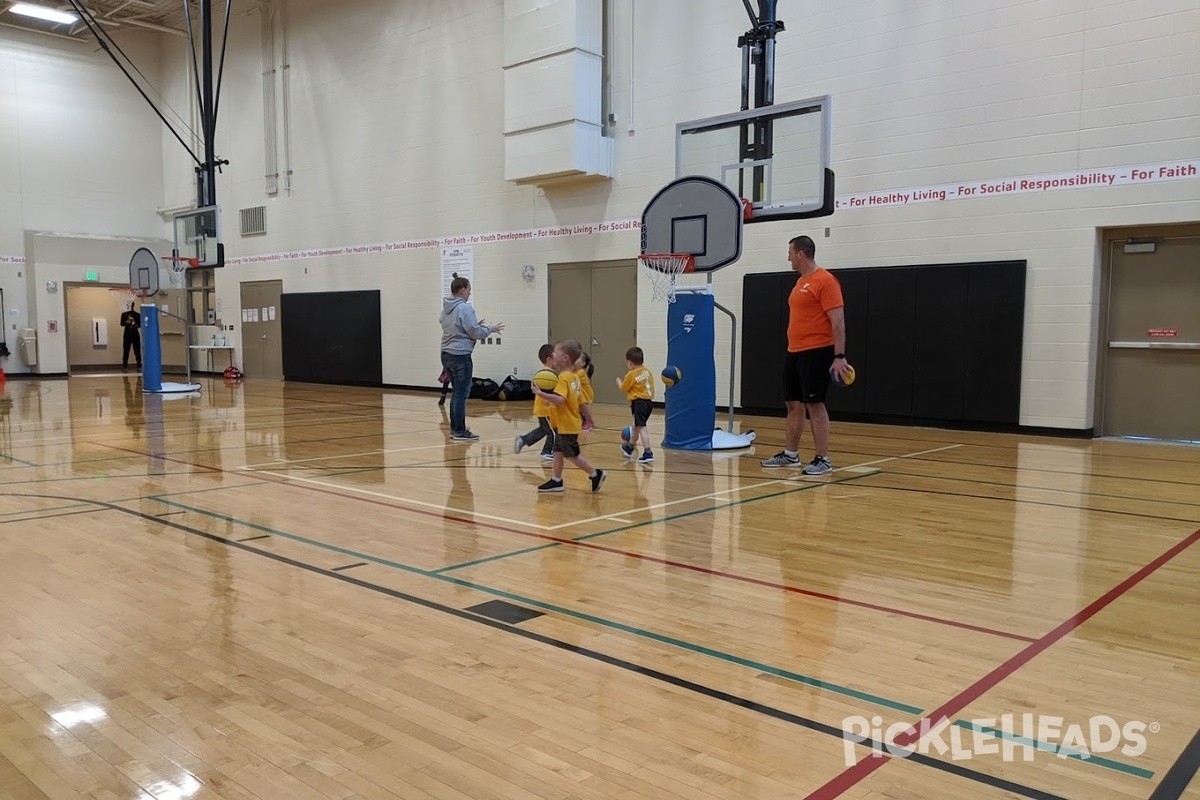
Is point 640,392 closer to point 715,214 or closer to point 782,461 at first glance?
A: point 782,461

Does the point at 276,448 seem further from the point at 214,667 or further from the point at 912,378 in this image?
the point at 912,378

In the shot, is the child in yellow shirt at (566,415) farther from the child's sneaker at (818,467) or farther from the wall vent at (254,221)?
the wall vent at (254,221)

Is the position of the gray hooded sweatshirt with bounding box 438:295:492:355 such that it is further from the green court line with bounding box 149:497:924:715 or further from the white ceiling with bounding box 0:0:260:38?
the white ceiling with bounding box 0:0:260:38

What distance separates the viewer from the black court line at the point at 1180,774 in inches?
80.0

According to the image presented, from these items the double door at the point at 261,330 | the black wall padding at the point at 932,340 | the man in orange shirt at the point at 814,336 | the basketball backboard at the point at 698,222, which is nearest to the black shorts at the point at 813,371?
the man in orange shirt at the point at 814,336

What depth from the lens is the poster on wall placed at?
1509 centimetres

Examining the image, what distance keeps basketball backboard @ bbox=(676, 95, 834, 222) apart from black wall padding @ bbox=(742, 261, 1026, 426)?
2857mm

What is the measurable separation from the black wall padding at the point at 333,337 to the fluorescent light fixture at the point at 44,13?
7372 mm

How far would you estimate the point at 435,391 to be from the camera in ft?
51.7

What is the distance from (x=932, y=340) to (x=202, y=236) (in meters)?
12.7

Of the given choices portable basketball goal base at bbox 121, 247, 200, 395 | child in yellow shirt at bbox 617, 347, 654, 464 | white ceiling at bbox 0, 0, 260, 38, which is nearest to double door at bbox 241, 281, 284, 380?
portable basketball goal base at bbox 121, 247, 200, 395

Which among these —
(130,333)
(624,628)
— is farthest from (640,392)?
(130,333)

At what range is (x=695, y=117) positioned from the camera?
11859 mm

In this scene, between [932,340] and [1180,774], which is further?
[932,340]
